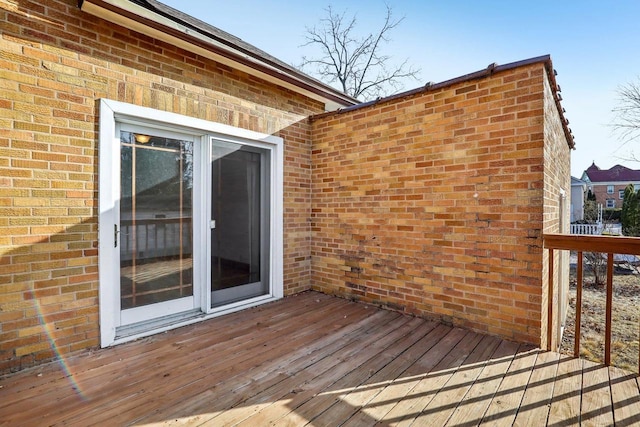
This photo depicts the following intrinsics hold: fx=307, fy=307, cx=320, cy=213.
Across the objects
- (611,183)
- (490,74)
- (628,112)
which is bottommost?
(490,74)

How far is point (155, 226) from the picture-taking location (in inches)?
124

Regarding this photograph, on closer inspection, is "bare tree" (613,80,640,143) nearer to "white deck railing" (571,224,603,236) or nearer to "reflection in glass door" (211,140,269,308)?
"white deck railing" (571,224,603,236)

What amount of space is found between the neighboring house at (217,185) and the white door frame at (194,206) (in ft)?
0.05

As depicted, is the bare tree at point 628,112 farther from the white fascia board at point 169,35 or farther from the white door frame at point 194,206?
the white door frame at point 194,206

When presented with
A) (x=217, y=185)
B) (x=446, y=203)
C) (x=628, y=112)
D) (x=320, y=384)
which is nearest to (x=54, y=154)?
(x=217, y=185)

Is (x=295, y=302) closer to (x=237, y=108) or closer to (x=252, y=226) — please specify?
(x=252, y=226)

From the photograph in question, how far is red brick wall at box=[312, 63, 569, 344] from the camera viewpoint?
2850mm

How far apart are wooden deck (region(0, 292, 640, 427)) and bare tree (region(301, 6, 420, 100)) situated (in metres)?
13.2

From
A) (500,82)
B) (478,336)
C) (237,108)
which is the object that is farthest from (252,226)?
(500,82)

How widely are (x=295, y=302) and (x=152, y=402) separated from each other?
2.24 metres

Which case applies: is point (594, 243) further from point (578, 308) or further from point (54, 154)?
point (54, 154)

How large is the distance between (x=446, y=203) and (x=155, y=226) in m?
3.08

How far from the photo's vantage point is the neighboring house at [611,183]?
29.9 meters

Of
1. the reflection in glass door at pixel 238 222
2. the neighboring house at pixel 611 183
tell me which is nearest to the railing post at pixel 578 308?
the reflection in glass door at pixel 238 222
